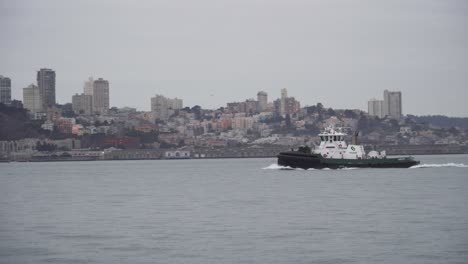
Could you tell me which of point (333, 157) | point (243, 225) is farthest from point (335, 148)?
point (243, 225)

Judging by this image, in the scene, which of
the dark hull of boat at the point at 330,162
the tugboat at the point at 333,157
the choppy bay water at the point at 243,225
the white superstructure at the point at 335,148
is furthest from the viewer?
the white superstructure at the point at 335,148

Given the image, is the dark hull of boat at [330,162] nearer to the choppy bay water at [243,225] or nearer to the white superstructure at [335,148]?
the white superstructure at [335,148]

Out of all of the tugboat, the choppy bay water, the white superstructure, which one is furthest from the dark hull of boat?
the choppy bay water

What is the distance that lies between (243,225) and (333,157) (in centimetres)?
4994

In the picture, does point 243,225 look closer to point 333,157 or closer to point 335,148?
point 333,157

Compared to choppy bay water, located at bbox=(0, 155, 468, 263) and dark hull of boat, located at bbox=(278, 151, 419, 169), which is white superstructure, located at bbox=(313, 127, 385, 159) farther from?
choppy bay water, located at bbox=(0, 155, 468, 263)

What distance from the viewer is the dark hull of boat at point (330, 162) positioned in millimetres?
88406

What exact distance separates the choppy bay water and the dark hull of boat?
22961 mm

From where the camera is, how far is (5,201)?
58.8 meters

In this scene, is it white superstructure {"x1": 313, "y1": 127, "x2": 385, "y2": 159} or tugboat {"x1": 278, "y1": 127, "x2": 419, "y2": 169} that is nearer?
tugboat {"x1": 278, "y1": 127, "x2": 419, "y2": 169}

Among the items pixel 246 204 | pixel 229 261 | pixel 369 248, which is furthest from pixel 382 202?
pixel 229 261

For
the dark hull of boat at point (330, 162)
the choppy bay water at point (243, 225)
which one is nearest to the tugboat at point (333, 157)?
the dark hull of boat at point (330, 162)

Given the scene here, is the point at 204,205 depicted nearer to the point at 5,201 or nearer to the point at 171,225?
the point at 171,225

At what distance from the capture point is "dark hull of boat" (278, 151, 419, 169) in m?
88.4
